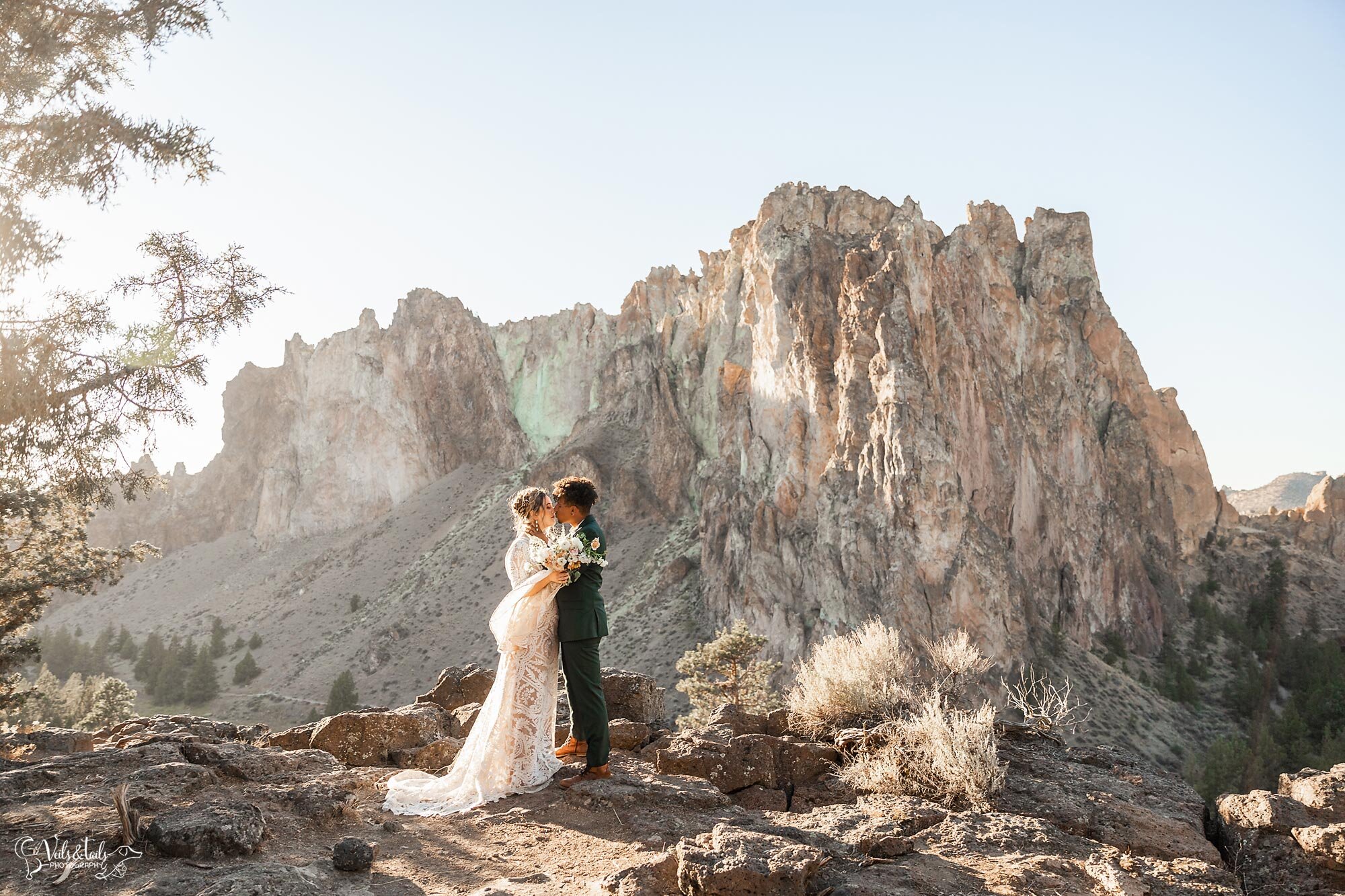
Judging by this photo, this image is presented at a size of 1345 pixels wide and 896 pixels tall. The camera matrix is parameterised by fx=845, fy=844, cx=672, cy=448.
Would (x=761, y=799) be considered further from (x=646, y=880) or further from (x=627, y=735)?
(x=646, y=880)

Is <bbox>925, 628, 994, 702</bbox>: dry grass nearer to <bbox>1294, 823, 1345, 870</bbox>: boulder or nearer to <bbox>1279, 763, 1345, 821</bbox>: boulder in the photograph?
<bbox>1279, 763, 1345, 821</bbox>: boulder

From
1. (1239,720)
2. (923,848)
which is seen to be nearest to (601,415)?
(1239,720)

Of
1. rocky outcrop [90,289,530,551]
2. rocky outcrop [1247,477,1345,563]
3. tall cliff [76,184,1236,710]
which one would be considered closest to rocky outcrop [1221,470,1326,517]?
rocky outcrop [1247,477,1345,563]

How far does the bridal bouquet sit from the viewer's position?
5.98 meters

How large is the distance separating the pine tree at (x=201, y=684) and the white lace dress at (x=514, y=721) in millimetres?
48983

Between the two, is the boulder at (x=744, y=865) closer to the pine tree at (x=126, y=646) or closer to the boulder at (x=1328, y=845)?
the boulder at (x=1328, y=845)

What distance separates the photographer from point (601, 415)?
6700 centimetres

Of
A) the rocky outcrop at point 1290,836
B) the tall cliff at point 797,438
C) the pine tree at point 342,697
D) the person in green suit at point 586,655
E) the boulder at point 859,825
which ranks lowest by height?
the pine tree at point 342,697

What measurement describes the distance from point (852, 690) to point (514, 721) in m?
3.38

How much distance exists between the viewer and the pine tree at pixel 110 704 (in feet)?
89.8

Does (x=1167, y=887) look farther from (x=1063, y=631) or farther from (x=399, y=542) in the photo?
(x=399, y=542)

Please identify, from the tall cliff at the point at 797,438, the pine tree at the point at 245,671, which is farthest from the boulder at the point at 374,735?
the pine tree at the point at 245,671

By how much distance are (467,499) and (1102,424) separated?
47.4m

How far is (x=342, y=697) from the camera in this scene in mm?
40125
